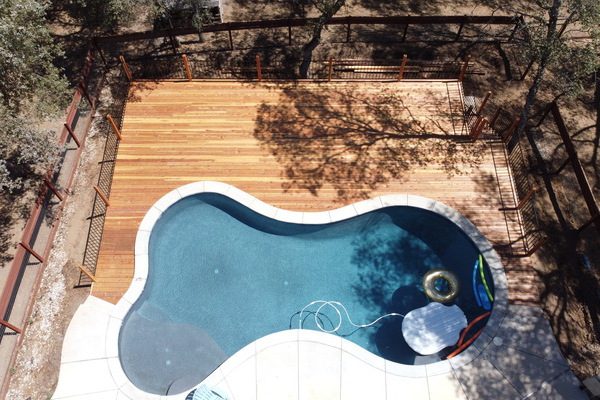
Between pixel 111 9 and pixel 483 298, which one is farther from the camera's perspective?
pixel 111 9

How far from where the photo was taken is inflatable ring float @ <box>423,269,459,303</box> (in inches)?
584

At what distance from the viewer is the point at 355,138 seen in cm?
1828

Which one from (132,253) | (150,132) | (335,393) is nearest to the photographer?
(335,393)

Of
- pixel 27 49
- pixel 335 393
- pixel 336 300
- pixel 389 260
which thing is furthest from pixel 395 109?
pixel 27 49

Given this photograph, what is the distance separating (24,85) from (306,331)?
46.5 ft

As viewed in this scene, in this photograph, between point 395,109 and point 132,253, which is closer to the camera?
point 132,253

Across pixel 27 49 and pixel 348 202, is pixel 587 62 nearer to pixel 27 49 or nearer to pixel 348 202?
pixel 348 202

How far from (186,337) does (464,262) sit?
36.1 feet

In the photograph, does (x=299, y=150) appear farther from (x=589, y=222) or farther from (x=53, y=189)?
(x=589, y=222)

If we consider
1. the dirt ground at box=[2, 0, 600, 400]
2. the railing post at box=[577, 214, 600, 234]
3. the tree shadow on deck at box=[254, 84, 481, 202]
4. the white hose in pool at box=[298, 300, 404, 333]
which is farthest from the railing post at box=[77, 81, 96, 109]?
the railing post at box=[577, 214, 600, 234]

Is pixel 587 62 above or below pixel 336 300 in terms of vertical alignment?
above

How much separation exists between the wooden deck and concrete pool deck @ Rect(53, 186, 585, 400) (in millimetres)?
1521

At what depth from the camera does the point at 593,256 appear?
1609 centimetres

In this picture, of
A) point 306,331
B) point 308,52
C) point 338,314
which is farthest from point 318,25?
point 306,331
